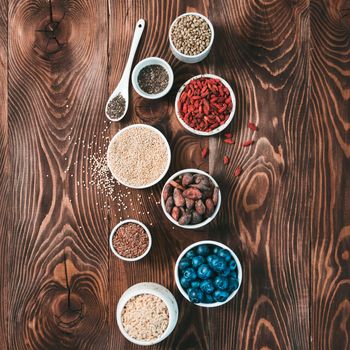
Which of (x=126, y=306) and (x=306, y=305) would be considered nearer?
(x=126, y=306)

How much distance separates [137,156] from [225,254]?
42 centimetres

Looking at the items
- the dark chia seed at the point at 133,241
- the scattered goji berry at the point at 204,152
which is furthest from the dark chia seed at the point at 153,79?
the dark chia seed at the point at 133,241

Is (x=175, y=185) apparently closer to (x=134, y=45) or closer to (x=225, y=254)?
(x=225, y=254)

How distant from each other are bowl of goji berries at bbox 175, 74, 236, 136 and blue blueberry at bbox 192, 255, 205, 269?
1.30 ft

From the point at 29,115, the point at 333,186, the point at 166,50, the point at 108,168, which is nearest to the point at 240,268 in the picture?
the point at 333,186

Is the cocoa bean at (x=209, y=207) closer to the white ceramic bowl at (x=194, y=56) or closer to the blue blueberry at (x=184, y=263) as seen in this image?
the blue blueberry at (x=184, y=263)

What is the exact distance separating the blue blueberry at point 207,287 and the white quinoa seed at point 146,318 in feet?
0.43

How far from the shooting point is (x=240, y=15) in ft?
4.64

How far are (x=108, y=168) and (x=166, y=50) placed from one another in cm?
45

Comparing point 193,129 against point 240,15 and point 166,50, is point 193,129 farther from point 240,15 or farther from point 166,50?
point 240,15

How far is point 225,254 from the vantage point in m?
1.26

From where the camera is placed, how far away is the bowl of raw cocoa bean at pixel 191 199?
4.19 feet

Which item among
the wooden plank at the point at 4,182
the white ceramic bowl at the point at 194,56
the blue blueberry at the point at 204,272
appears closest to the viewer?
the blue blueberry at the point at 204,272

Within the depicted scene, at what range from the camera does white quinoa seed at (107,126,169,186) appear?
1344 millimetres
